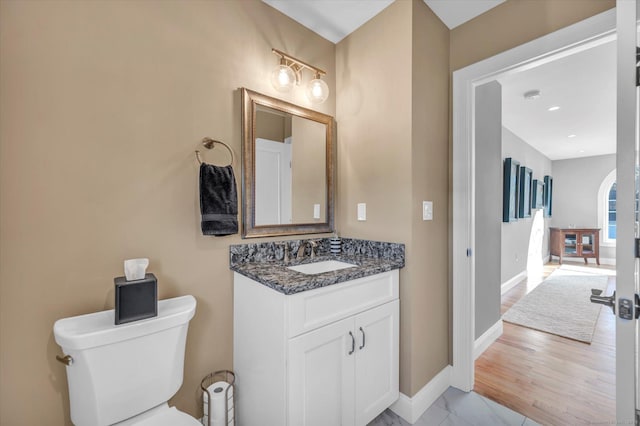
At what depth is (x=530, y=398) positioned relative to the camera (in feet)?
6.04

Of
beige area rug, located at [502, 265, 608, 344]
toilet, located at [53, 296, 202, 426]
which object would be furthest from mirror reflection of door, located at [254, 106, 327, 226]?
beige area rug, located at [502, 265, 608, 344]

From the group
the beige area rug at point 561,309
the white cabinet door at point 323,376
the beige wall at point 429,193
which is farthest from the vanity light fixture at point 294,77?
the beige area rug at point 561,309

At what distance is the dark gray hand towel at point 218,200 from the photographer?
4.57 ft

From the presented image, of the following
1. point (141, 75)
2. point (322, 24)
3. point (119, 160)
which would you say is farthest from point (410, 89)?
point (119, 160)

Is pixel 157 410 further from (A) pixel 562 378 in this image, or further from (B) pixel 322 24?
(A) pixel 562 378

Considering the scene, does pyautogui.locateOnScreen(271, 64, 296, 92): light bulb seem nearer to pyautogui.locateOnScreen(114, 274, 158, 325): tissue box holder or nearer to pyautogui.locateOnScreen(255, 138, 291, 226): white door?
pyautogui.locateOnScreen(255, 138, 291, 226): white door

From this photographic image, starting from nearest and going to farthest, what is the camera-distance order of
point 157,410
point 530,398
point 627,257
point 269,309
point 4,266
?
point 627,257, point 4,266, point 157,410, point 269,309, point 530,398

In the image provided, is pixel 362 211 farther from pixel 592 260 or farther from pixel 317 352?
pixel 592 260

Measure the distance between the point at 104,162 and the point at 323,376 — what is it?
1341mm

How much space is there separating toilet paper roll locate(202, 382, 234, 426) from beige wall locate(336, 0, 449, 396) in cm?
100

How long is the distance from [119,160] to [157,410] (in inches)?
41.7

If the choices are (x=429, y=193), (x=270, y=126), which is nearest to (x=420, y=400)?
(x=429, y=193)

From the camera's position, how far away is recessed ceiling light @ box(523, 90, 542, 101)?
3.05 meters

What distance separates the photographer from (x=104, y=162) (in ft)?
3.97
